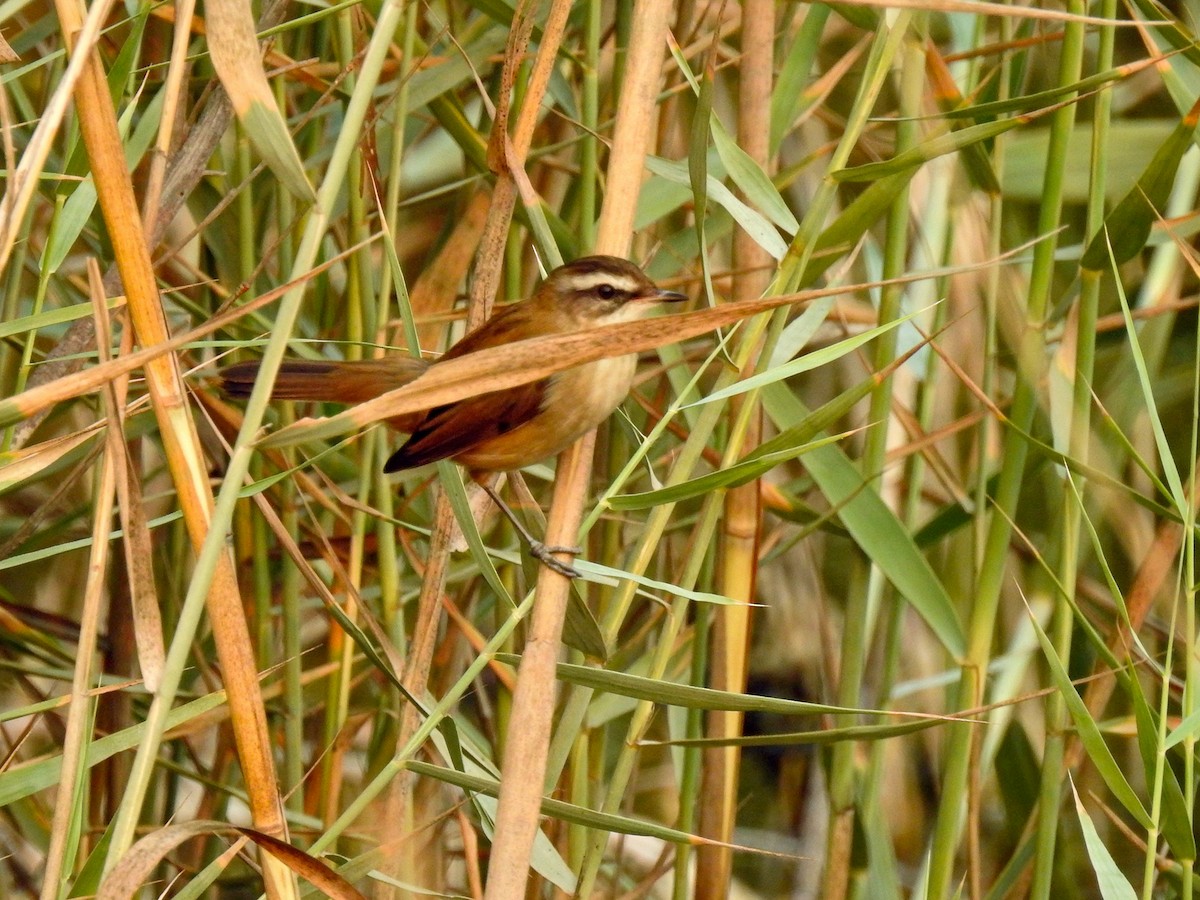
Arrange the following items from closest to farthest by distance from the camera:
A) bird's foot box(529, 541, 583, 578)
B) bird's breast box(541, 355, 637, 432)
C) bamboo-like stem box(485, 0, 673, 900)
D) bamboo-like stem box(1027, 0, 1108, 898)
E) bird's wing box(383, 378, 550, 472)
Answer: bamboo-like stem box(485, 0, 673, 900) → bird's foot box(529, 541, 583, 578) → bamboo-like stem box(1027, 0, 1108, 898) → bird's breast box(541, 355, 637, 432) → bird's wing box(383, 378, 550, 472)

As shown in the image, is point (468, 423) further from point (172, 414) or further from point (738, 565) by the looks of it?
point (172, 414)

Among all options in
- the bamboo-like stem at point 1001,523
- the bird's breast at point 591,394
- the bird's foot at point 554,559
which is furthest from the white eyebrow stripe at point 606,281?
the bamboo-like stem at point 1001,523

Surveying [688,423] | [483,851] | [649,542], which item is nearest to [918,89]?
[688,423]

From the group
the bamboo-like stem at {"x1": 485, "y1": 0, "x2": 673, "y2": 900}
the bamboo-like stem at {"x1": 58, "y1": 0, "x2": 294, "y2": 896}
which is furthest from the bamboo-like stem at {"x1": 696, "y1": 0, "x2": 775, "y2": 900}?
the bamboo-like stem at {"x1": 58, "y1": 0, "x2": 294, "y2": 896}

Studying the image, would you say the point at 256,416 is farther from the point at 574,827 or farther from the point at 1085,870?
the point at 1085,870

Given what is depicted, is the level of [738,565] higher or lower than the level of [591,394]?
lower

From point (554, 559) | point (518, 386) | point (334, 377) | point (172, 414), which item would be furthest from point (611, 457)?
point (172, 414)

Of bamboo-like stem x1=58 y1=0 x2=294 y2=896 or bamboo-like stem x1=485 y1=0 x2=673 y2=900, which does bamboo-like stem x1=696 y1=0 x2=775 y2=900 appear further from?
bamboo-like stem x1=58 y1=0 x2=294 y2=896
